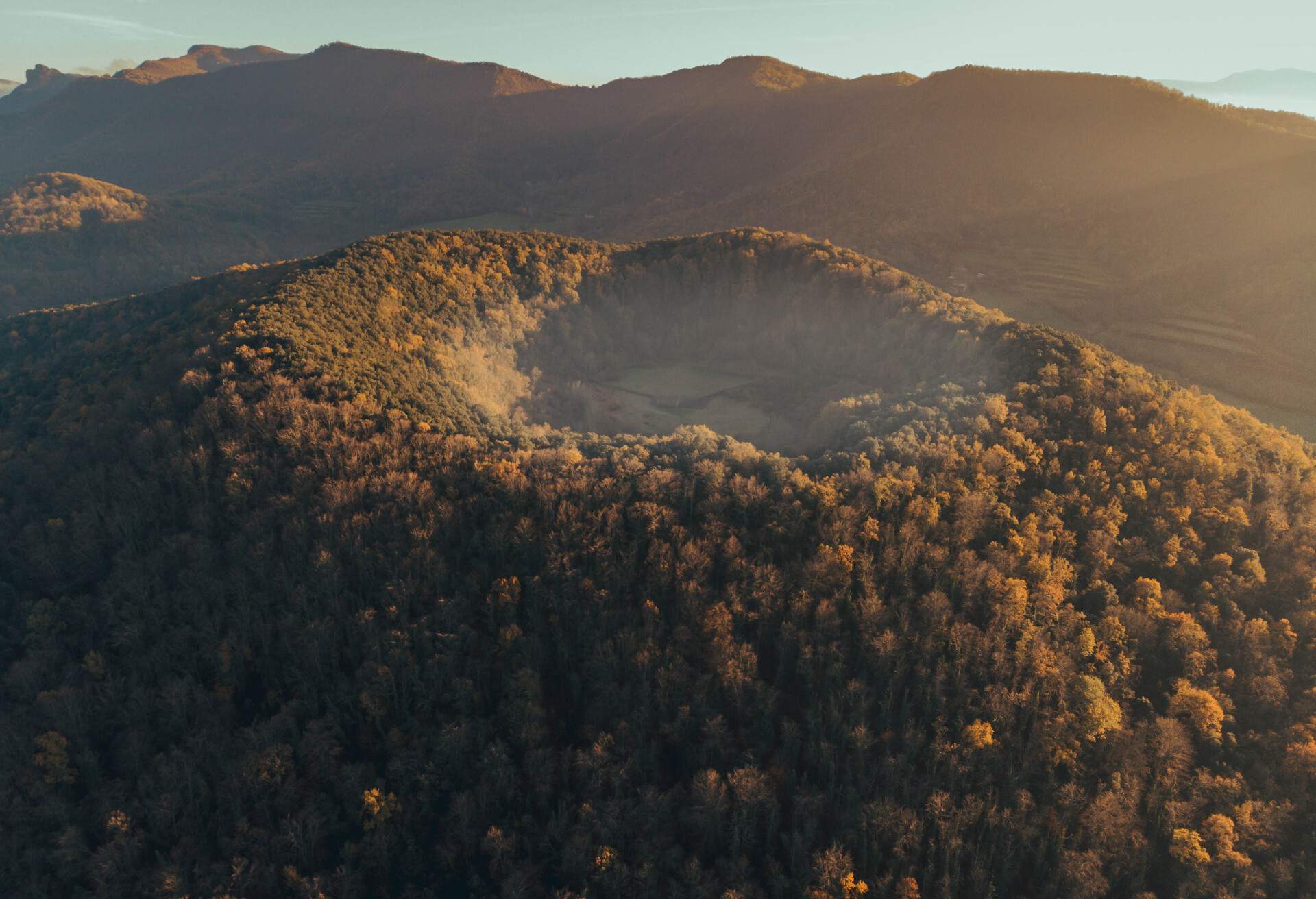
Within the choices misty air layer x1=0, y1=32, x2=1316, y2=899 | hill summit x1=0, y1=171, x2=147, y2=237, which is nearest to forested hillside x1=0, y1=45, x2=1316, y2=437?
hill summit x1=0, y1=171, x2=147, y2=237

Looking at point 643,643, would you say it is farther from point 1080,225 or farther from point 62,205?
point 62,205

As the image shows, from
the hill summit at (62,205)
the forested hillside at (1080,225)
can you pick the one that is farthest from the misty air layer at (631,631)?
the hill summit at (62,205)

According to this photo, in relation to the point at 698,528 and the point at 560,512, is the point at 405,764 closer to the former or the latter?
the point at 560,512

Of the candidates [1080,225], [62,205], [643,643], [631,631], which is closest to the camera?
[643,643]

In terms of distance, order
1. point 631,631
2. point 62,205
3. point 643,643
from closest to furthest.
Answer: point 643,643 → point 631,631 → point 62,205

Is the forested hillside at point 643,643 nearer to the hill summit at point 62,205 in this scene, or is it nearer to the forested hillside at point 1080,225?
the forested hillside at point 1080,225

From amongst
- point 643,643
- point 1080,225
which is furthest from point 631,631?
Answer: point 1080,225

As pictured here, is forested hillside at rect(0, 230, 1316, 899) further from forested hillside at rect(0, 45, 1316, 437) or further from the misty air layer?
forested hillside at rect(0, 45, 1316, 437)

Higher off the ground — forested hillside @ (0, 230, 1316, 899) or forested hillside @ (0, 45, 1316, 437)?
forested hillside @ (0, 45, 1316, 437)
